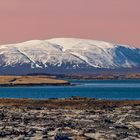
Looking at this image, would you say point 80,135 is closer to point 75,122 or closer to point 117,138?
point 117,138

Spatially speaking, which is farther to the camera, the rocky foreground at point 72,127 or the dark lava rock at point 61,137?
the rocky foreground at point 72,127

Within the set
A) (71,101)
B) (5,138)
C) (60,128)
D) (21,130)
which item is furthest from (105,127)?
(71,101)

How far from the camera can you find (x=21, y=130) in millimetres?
41062

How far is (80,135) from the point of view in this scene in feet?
127

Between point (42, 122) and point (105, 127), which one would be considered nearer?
point (105, 127)

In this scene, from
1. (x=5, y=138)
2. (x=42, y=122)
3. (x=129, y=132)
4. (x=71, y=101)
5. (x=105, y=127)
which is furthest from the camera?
(x=71, y=101)

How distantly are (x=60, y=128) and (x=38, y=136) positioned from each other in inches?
193

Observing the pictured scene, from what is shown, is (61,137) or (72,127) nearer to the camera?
(61,137)

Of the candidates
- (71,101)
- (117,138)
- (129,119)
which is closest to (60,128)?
(117,138)

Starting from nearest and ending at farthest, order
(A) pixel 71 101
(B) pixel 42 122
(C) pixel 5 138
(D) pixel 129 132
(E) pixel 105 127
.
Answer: (C) pixel 5 138 → (D) pixel 129 132 → (E) pixel 105 127 → (B) pixel 42 122 → (A) pixel 71 101

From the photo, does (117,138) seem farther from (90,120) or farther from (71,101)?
(71,101)

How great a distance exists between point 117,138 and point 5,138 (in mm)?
6619

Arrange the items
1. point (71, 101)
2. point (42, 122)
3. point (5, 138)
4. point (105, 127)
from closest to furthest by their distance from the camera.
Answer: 1. point (5, 138)
2. point (105, 127)
3. point (42, 122)
4. point (71, 101)

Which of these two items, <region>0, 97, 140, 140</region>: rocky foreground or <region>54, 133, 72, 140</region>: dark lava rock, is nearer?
<region>54, 133, 72, 140</region>: dark lava rock
